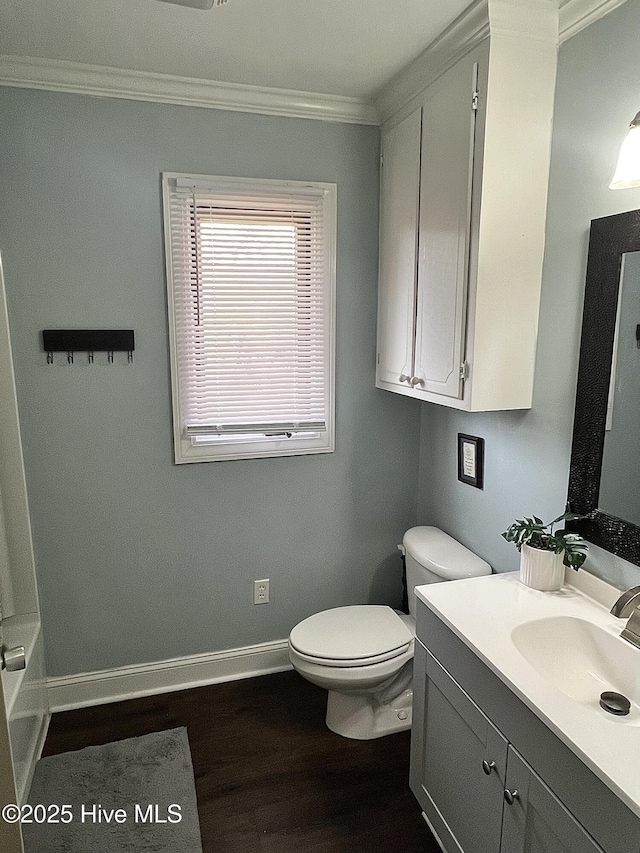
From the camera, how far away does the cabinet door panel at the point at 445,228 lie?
5.73ft

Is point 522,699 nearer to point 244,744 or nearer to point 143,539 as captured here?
point 244,744

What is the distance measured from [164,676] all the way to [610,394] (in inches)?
82.5

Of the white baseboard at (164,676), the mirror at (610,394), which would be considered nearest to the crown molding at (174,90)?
the mirror at (610,394)

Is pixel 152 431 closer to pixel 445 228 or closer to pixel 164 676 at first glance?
pixel 164 676

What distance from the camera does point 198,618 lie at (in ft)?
8.15

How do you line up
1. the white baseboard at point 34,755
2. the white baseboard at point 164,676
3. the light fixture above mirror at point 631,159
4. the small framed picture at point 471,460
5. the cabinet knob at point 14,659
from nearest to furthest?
the cabinet knob at point 14,659 → the light fixture above mirror at point 631,159 → the white baseboard at point 34,755 → the small framed picture at point 471,460 → the white baseboard at point 164,676

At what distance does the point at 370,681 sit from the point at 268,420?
1092 mm

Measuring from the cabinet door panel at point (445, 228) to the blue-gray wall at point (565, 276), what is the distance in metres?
0.26

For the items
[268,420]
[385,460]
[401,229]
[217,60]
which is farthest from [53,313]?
[385,460]

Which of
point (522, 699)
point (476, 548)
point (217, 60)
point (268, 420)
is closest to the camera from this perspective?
point (522, 699)

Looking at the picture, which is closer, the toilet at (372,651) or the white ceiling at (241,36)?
the white ceiling at (241,36)

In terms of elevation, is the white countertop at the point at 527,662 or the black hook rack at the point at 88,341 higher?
the black hook rack at the point at 88,341

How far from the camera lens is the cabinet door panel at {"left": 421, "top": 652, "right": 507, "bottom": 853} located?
4.53ft

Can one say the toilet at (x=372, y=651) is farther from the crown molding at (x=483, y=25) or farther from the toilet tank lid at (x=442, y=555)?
the crown molding at (x=483, y=25)
